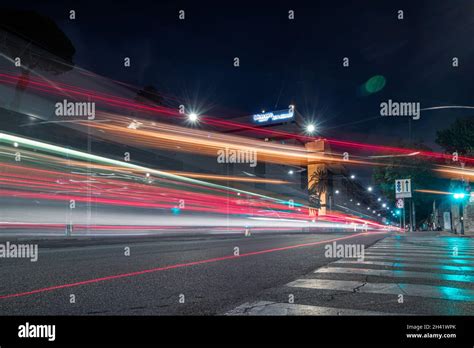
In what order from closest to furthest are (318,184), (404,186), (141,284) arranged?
(141,284)
(404,186)
(318,184)

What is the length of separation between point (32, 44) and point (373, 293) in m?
26.7

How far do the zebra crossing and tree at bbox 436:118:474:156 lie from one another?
33839 mm

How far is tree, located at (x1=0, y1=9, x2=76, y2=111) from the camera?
67.9 feet

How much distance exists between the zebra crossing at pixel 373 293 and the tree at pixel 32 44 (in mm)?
19541

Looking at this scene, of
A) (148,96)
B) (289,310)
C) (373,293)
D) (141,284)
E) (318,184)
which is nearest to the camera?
(289,310)

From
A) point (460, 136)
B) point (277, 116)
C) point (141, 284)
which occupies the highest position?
point (277, 116)

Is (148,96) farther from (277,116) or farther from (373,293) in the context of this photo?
(373,293)

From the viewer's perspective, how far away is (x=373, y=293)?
17.0 feet

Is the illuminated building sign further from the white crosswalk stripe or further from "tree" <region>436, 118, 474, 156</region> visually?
the white crosswalk stripe

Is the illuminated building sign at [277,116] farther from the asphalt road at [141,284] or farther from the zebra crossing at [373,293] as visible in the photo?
the zebra crossing at [373,293]

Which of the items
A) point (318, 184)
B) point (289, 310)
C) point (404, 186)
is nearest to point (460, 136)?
point (404, 186)

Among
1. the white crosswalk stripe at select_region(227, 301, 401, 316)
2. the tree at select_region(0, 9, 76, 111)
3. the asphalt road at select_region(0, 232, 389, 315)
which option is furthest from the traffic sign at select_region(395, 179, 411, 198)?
the white crosswalk stripe at select_region(227, 301, 401, 316)
